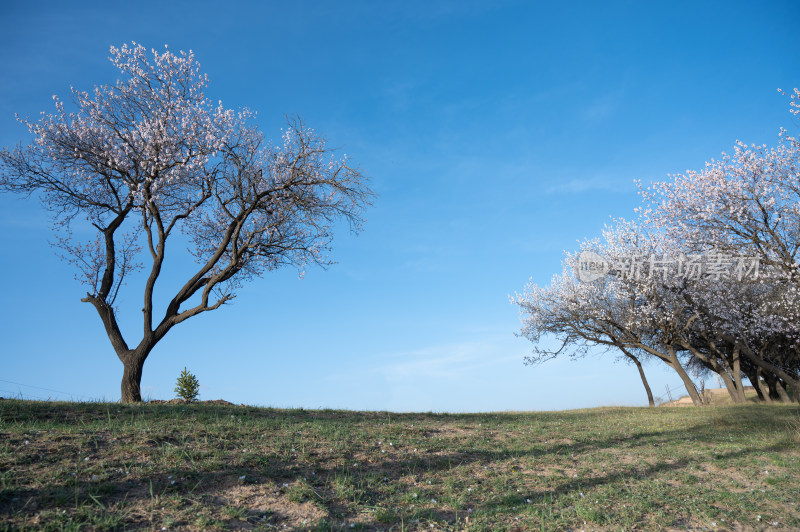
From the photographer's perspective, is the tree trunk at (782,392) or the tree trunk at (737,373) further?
the tree trunk at (782,392)

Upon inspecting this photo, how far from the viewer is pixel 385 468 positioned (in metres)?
9.08

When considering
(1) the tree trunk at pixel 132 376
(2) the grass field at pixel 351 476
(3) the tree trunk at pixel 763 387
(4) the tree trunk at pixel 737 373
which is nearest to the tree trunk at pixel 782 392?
(3) the tree trunk at pixel 763 387

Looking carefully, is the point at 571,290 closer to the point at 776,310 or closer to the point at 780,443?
the point at 776,310

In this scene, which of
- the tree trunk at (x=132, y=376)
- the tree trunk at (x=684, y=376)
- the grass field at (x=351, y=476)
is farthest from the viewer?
the tree trunk at (x=684, y=376)

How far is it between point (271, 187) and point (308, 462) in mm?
11695

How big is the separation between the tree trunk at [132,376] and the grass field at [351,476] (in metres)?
2.88

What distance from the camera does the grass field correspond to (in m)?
6.62

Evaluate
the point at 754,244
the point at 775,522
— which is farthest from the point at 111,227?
the point at 754,244

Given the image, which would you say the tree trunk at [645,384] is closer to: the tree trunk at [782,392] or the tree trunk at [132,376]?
the tree trunk at [782,392]

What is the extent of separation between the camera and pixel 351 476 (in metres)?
8.23

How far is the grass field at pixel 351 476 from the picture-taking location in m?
6.62

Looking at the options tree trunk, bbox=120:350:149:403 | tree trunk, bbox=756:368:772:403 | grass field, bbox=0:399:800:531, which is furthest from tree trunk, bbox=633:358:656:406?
tree trunk, bbox=120:350:149:403

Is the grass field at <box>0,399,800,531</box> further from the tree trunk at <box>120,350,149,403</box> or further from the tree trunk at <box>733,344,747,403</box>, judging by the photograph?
the tree trunk at <box>733,344,747,403</box>

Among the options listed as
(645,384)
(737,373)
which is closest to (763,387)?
(737,373)
